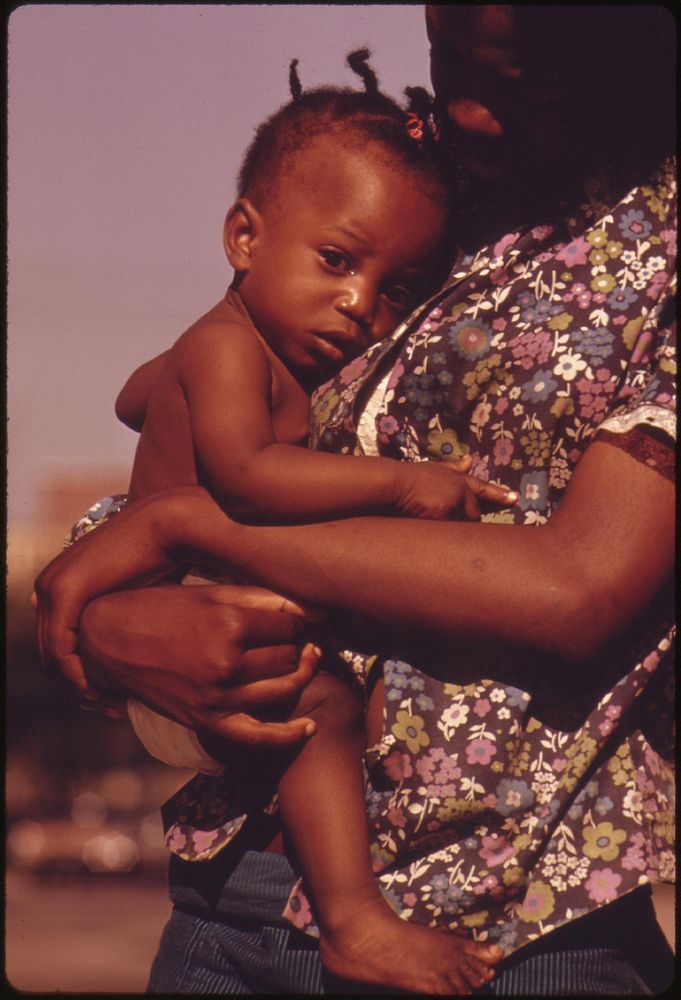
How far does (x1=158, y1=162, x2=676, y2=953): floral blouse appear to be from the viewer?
238cm

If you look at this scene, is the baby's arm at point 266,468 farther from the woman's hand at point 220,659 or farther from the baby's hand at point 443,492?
the woman's hand at point 220,659

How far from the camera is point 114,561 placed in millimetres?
2834

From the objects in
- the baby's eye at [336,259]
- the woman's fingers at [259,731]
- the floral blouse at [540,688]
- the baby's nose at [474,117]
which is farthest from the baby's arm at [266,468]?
the baby's nose at [474,117]

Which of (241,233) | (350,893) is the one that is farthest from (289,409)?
(350,893)

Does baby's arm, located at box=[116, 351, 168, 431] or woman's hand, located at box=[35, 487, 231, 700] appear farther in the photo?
baby's arm, located at box=[116, 351, 168, 431]

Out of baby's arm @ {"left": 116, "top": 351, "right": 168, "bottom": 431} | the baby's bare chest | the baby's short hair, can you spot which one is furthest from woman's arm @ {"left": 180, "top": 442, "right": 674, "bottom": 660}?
baby's arm @ {"left": 116, "top": 351, "right": 168, "bottom": 431}

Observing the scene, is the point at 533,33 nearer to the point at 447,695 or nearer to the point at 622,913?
the point at 447,695

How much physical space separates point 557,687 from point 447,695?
0.19 metres

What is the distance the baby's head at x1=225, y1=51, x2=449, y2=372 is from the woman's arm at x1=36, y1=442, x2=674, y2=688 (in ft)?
1.91

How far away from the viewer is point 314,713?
106 inches

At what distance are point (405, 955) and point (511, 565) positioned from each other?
2.25 ft

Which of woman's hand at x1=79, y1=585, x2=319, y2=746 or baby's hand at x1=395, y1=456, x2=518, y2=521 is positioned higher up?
baby's hand at x1=395, y1=456, x2=518, y2=521

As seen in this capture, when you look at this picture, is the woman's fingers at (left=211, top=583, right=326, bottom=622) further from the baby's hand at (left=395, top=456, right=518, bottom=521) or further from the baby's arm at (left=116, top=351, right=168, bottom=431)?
the baby's arm at (left=116, top=351, right=168, bottom=431)

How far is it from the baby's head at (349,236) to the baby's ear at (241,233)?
2.2 inches
